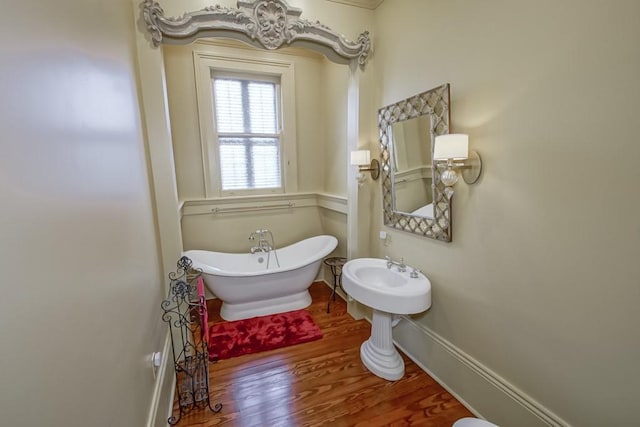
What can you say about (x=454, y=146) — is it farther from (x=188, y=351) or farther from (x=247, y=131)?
(x=247, y=131)

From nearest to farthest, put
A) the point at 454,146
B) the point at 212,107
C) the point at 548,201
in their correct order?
1. the point at 548,201
2. the point at 454,146
3. the point at 212,107

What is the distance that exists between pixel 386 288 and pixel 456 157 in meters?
0.91

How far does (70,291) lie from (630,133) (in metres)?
1.86

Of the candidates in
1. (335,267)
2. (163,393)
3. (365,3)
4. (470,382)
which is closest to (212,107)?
(365,3)

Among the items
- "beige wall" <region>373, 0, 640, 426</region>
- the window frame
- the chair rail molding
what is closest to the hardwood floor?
"beige wall" <region>373, 0, 640, 426</region>

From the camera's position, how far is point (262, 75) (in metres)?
3.27

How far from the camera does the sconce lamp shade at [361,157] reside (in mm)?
2324

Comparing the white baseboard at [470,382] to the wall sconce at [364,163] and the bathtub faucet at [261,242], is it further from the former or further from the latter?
the bathtub faucet at [261,242]

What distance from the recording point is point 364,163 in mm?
2330

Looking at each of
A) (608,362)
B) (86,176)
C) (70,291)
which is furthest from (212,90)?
(608,362)

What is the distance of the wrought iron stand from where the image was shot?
5.70ft

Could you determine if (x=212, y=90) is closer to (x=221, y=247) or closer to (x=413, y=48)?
(x=221, y=247)

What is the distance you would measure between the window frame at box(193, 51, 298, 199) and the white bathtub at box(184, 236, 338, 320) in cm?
78

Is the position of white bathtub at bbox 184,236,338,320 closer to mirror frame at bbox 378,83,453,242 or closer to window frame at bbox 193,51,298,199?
window frame at bbox 193,51,298,199
